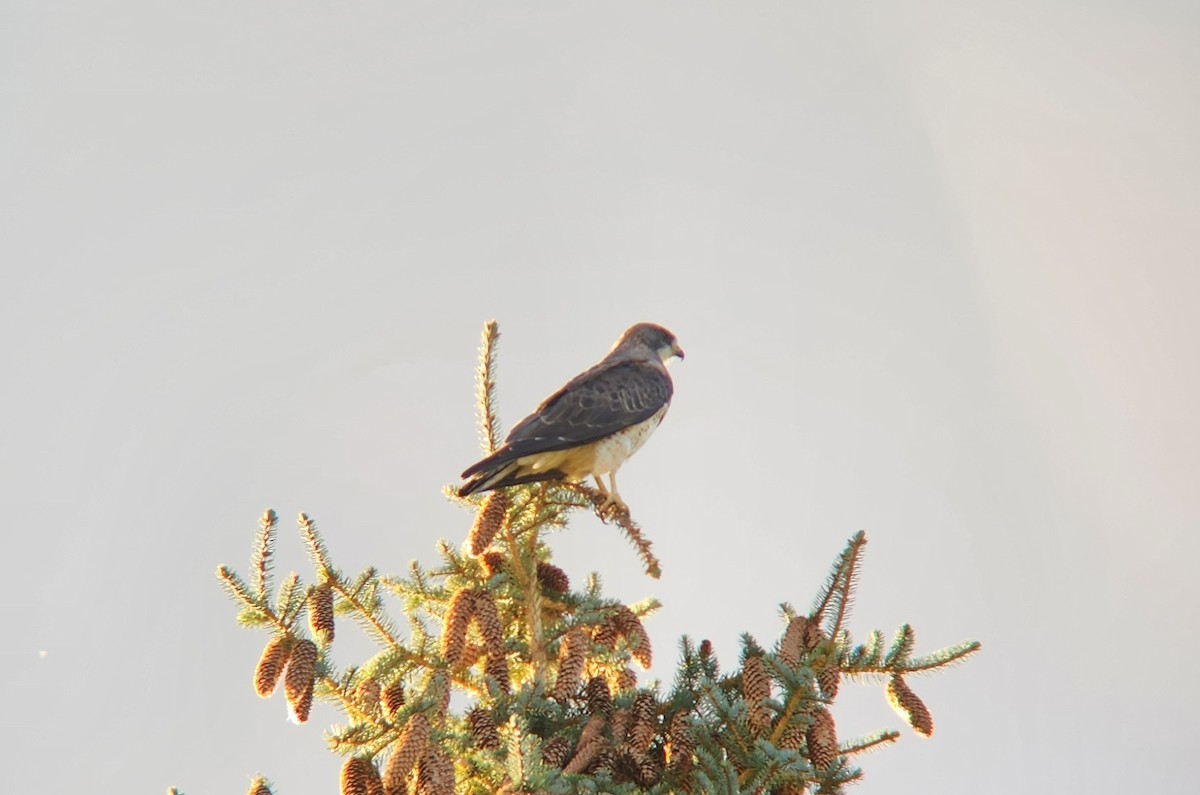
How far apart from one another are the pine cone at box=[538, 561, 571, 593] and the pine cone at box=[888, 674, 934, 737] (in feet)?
5.53

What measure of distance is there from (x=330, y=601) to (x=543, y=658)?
1.16 m

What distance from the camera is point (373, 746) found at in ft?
16.0

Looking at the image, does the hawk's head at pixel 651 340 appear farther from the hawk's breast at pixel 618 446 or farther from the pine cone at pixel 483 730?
the pine cone at pixel 483 730

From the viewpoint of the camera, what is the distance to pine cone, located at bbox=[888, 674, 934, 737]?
16.7ft

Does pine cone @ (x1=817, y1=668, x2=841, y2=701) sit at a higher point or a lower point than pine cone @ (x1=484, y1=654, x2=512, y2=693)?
lower

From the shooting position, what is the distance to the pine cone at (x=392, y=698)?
4980mm

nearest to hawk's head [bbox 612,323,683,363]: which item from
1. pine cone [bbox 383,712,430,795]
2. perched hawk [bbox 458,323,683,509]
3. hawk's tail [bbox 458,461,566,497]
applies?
perched hawk [bbox 458,323,683,509]

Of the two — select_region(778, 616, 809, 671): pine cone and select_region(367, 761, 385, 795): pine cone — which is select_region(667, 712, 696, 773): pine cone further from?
select_region(367, 761, 385, 795): pine cone

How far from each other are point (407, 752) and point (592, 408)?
4.27 metres

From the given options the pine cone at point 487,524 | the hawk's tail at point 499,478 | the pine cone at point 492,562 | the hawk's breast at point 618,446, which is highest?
the hawk's breast at point 618,446

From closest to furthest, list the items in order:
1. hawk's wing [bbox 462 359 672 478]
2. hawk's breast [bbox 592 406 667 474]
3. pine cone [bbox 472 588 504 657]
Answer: pine cone [bbox 472 588 504 657] → hawk's wing [bbox 462 359 672 478] → hawk's breast [bbox 592 406 667 474]

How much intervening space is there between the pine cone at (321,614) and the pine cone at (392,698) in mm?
327

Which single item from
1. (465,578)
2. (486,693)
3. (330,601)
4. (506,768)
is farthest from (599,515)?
(506,768)

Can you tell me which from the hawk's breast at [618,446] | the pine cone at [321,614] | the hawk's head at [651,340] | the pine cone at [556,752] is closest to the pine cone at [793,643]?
the pine cone at [556,752]
